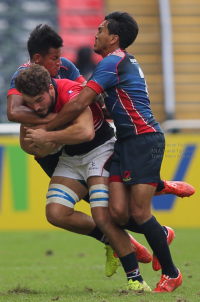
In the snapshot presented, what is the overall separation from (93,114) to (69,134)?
1.97 feet

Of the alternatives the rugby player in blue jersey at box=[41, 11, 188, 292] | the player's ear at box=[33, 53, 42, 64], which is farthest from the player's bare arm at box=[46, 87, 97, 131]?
the player's ear at box=[33, 53, 42, 64]

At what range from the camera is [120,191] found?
4875 mm

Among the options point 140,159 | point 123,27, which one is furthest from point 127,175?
point 123,27

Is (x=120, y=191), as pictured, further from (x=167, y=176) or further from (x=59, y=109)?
(x=167, y=176)

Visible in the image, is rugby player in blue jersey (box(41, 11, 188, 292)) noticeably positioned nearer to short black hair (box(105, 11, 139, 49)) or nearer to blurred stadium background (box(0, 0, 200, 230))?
short black hair (box(105, 11, 139, 49))

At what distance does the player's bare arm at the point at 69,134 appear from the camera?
474cm

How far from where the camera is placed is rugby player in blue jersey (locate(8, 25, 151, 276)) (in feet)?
16.1

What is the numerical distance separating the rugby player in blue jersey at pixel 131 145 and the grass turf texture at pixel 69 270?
352 mm

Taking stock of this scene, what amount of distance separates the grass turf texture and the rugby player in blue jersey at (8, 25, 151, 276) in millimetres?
475

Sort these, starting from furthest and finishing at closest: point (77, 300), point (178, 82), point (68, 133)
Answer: point (178, 82)
point (68, 133)
point (77, 300)

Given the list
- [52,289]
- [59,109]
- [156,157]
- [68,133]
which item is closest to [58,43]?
[59,109]

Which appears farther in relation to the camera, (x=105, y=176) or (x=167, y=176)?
(x=167, y=176)

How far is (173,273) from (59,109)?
170 centimetres

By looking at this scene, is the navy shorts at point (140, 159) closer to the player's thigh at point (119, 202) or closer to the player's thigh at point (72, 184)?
the player's thigh at point (119, 202)
